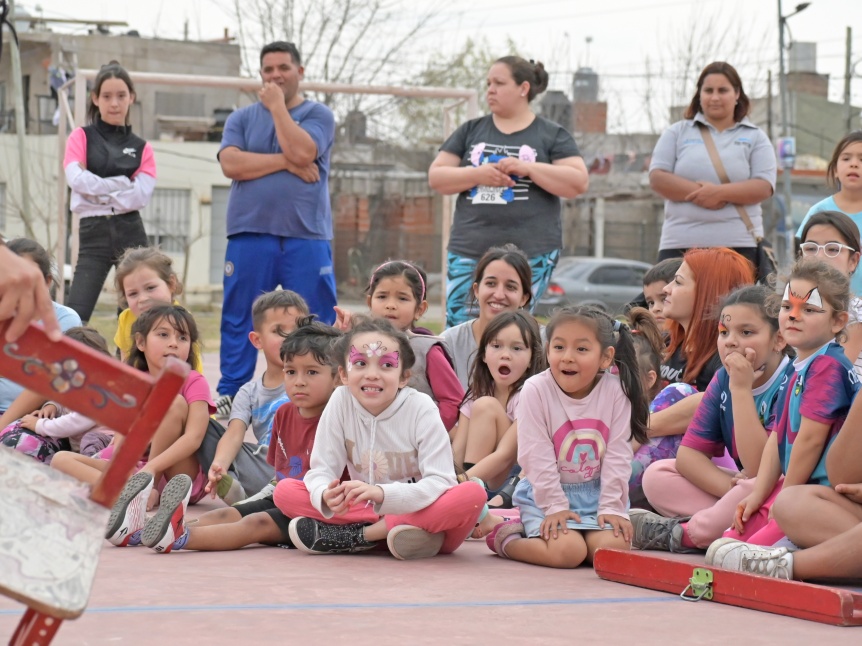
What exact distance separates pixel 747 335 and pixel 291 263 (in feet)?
11.1

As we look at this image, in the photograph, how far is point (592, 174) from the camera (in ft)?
119

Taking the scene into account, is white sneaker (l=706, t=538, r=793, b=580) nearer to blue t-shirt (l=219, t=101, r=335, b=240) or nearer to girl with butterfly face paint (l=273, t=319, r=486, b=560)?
girl with butterfly face paint (l=273, t=319, r=486, b=560)

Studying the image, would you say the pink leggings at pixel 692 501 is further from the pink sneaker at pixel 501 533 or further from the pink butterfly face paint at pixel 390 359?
the pink butterfly face paint at pixel 390 359

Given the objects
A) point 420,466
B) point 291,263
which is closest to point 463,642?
point 420,466

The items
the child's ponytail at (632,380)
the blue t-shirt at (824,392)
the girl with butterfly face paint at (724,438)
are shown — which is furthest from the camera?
the child's ponytail at (632,380)

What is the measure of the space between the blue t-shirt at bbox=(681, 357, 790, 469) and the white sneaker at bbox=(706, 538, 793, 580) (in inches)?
28.1

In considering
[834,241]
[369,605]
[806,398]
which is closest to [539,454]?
[806,398]

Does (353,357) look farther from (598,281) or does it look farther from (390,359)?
(598,281)

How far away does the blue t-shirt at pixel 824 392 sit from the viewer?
3.79 m

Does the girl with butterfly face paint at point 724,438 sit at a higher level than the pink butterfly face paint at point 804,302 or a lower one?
lower

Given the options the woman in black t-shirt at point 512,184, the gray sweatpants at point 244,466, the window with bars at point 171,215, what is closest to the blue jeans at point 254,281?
the woman in black t-shirt at point 512,184

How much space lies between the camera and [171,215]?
113 ft

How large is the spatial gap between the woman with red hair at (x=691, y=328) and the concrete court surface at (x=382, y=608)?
1.11 meters

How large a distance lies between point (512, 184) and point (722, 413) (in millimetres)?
2497
